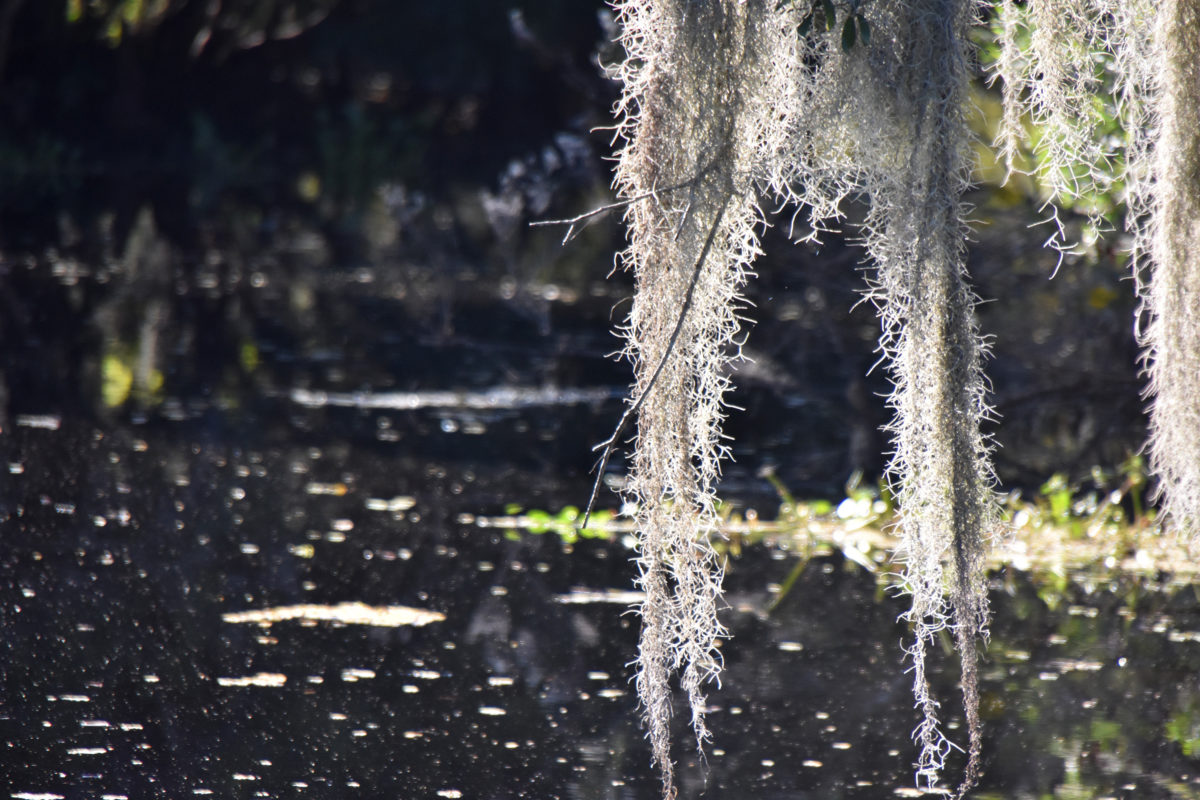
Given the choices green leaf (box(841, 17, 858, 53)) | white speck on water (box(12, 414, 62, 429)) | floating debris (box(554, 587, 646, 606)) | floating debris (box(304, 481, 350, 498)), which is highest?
green leaf (box(841, 17, 858, 53))

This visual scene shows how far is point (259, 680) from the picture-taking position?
4.76m

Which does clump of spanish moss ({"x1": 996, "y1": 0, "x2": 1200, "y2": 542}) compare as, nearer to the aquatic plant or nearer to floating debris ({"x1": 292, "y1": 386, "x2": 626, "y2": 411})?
the aquatic plant

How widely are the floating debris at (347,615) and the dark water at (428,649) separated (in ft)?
0.15

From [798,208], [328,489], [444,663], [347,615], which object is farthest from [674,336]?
[328,489]

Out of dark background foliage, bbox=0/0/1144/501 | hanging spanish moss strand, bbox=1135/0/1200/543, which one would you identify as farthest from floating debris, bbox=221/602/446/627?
hanging spanish moss strand, bbox=1135/0/1200/543

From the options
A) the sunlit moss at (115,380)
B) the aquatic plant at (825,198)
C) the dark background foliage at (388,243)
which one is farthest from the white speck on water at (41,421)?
the aquatic plant at (825,198)

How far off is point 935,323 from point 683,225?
598 millimetres

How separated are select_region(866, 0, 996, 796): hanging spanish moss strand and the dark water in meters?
1.11

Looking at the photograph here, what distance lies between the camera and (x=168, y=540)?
6.25 meters

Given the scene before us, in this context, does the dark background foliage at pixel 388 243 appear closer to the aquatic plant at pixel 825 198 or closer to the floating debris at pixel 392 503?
the aquatic plant at pixel 825 198

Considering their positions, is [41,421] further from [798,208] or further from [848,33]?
[848,33]

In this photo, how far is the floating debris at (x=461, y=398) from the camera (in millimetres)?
9227

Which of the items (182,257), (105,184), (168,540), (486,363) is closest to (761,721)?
(168,540)

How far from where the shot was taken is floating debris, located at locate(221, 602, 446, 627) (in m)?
5.39
